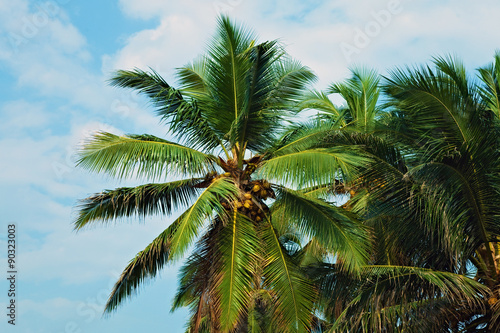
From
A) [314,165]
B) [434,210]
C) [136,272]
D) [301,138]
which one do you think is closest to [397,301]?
[434,210]

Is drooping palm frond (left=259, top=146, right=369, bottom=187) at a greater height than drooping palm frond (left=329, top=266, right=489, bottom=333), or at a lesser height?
greater

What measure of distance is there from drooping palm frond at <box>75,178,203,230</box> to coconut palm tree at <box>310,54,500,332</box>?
3839 mm

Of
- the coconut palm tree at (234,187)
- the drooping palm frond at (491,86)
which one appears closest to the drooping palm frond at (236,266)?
the coconut palm tree at (234,187)

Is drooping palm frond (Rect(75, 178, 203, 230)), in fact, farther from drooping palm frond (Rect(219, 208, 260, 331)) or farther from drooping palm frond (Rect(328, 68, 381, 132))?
drooping palm frond (Rect(328, 68, 381, 132))

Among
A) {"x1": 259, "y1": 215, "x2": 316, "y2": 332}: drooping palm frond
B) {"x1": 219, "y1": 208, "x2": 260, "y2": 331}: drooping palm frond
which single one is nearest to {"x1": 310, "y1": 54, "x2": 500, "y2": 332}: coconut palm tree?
{"x1": 259, "y1": 215, "x2": 316, "y2": 332}: drooping palm frond

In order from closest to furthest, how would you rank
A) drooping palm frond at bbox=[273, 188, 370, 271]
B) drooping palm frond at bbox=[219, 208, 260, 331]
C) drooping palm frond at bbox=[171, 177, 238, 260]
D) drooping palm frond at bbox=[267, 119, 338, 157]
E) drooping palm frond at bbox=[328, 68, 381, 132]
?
1. drooping palm frond at bbox=[171, 177, 238, 260]
2. drooping palm frond at bbox=[219, 208, 260, 331]
3. drooping palm frond at bbox=[273, 188, 370, 271]
4. drooping palm frond at bbox=[267, 119, 338, 157]
5. drooping palm frond at bbox=[328, 68, 381, 132]

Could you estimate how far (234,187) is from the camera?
Result: 1309 cm

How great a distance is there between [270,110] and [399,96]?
3.13 meters

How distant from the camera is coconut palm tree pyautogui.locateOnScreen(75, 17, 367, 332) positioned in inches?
507

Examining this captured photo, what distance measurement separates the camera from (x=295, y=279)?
13.3 m

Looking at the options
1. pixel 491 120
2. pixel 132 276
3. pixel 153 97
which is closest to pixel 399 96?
pixel 491 120

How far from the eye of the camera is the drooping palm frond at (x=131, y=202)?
14164mm

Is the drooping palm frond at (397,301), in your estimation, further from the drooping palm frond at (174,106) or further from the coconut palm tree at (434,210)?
the drooping palm frond at (174,106)

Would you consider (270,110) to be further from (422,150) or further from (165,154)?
(422,150)
